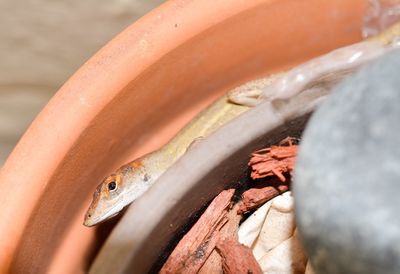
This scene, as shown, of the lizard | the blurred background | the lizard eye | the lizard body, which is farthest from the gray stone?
the blurred background

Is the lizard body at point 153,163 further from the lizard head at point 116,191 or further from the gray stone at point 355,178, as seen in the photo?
the gray stone at point 355,178

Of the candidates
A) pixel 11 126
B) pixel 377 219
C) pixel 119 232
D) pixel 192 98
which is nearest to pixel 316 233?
pixel 377 219

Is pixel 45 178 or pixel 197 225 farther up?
pixel 45 178

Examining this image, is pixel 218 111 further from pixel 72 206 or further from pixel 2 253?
pixel 2 253

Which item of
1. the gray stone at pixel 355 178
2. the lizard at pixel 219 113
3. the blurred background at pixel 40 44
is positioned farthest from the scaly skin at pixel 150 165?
the gray stone at pixel 355 178

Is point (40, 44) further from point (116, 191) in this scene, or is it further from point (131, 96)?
point (131, 96)

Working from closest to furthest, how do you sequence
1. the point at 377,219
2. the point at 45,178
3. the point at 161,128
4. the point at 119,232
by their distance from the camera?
the point at 377,219
the point at 119,232
the point at 45,178
the point at 161,128

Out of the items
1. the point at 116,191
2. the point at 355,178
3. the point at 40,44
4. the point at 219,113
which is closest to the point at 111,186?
the point at 116,191
